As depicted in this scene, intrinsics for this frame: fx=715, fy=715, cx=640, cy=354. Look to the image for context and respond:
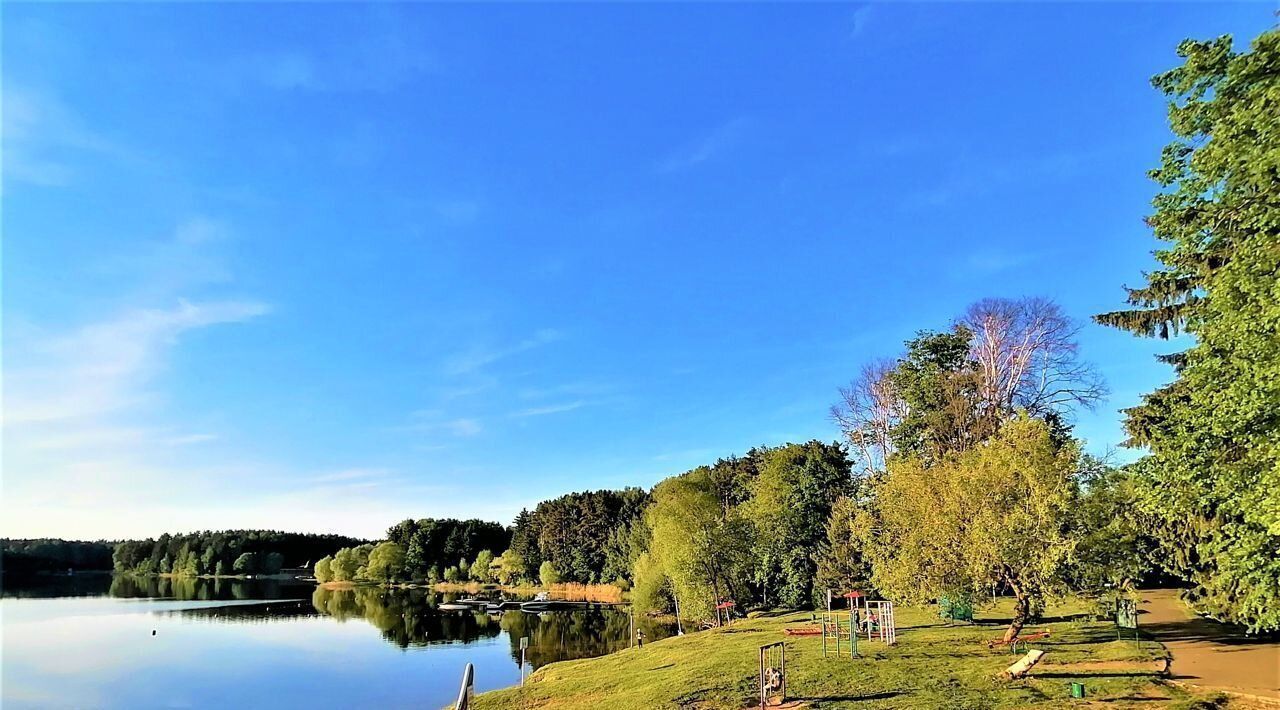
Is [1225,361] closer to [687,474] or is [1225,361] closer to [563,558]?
[687,474]

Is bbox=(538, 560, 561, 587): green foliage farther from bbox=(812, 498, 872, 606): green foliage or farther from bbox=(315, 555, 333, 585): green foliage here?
bbox=(812, 498, 872, 606): green foliage

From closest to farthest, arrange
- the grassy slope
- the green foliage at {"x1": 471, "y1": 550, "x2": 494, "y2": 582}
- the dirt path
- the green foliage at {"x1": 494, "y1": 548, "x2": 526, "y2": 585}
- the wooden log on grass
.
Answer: the dirt path, the grassy slope, the wooden log on grass, the green foliage at {"x1": 494, "y1": 548, "x2": 526, "y2": 585}, the green foliage at {"x1": 471, "y1": 550, "x2": 494, "y2": 582}

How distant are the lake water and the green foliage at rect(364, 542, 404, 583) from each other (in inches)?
1554

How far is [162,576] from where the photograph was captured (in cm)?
18812

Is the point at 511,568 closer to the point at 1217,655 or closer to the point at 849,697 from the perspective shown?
the point at 849,697

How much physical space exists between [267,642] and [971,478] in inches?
2389

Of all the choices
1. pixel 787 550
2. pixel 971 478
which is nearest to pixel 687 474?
pixel 787 550

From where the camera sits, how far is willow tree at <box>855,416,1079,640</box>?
2617 cm

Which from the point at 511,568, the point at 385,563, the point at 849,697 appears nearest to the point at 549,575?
the point at 511,568

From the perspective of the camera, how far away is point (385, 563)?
145 meters

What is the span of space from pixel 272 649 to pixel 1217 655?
6188 centimetres

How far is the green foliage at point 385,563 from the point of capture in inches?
5699

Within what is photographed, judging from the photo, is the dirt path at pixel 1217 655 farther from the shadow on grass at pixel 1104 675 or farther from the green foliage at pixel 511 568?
the green foliage at pixel 511 568

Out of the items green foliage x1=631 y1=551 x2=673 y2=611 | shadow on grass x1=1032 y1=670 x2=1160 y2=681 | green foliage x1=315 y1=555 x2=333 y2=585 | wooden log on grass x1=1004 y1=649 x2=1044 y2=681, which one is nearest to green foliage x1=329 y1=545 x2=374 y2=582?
green foliage x1=315 y1=555 x2=333 y2=585
